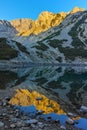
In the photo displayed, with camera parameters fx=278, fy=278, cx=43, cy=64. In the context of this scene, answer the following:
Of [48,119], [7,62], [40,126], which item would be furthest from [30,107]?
[7,62]

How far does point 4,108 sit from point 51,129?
30.1 ft

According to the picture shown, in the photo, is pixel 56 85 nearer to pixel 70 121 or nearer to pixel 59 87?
pixel 59 87

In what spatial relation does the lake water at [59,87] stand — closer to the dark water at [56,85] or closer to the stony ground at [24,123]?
the dark water at [56,85]

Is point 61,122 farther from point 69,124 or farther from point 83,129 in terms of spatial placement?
point 83,129

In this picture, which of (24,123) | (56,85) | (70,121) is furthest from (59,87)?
(24,123)

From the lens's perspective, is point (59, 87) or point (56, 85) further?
point (56, 85)

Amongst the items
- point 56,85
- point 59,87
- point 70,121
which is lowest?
point 70,121

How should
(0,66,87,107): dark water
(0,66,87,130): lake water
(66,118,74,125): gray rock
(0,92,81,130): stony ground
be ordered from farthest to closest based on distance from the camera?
(0,66,87,107): dark water, (0,66,87,130): lake water, (66,118,74,125): gray rock, (0,92,81,130): stony ground

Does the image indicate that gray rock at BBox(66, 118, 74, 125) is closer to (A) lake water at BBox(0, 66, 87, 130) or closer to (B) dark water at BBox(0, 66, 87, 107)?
(A) lake water at BBox(0, 66, 87, 130)

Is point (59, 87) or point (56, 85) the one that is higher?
point (56, 85)

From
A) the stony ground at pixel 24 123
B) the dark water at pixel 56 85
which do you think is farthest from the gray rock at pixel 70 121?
the dark water at pixel 56 85

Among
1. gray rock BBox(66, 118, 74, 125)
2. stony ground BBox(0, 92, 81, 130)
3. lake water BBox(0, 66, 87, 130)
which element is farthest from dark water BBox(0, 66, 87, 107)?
stony ground BBox(0, 92, 81, 130)

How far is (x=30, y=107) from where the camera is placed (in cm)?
3384

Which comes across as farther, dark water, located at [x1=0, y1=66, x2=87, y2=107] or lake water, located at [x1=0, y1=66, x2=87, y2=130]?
dark water, located at [x1=0, y1=66, x2=87, y2=107]
